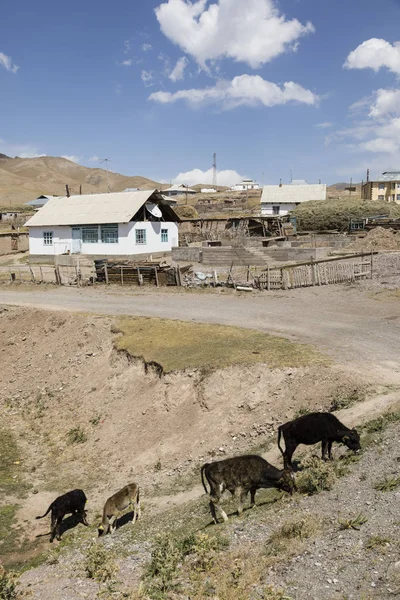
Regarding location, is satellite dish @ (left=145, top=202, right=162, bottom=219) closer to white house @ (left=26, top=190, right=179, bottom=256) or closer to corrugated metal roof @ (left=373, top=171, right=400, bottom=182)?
white house @ (left=26, top=190, right=179, bottom=256)

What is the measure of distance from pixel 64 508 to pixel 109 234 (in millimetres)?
37897

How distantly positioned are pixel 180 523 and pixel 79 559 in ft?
7.06

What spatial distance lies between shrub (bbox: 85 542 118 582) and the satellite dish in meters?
41.9

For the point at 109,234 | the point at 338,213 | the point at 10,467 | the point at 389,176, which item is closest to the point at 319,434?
the point at 10,467

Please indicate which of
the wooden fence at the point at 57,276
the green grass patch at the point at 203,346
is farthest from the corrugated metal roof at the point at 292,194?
the green grass patch at the point at 203,346

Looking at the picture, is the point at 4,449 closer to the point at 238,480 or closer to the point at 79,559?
the point at 79,559

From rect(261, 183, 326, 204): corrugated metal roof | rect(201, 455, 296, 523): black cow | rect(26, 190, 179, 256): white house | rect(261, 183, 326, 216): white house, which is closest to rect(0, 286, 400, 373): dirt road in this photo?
rect(201, 455, 296, 523): black cow

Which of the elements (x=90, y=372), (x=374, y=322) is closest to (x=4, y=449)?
(x=90, y=372)

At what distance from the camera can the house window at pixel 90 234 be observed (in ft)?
159

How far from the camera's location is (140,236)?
47.8m

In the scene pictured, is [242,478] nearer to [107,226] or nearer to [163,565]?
[163,565]

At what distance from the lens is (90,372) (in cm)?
2128

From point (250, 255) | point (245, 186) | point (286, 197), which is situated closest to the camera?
point (250, 255)

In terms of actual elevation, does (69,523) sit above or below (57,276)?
below
